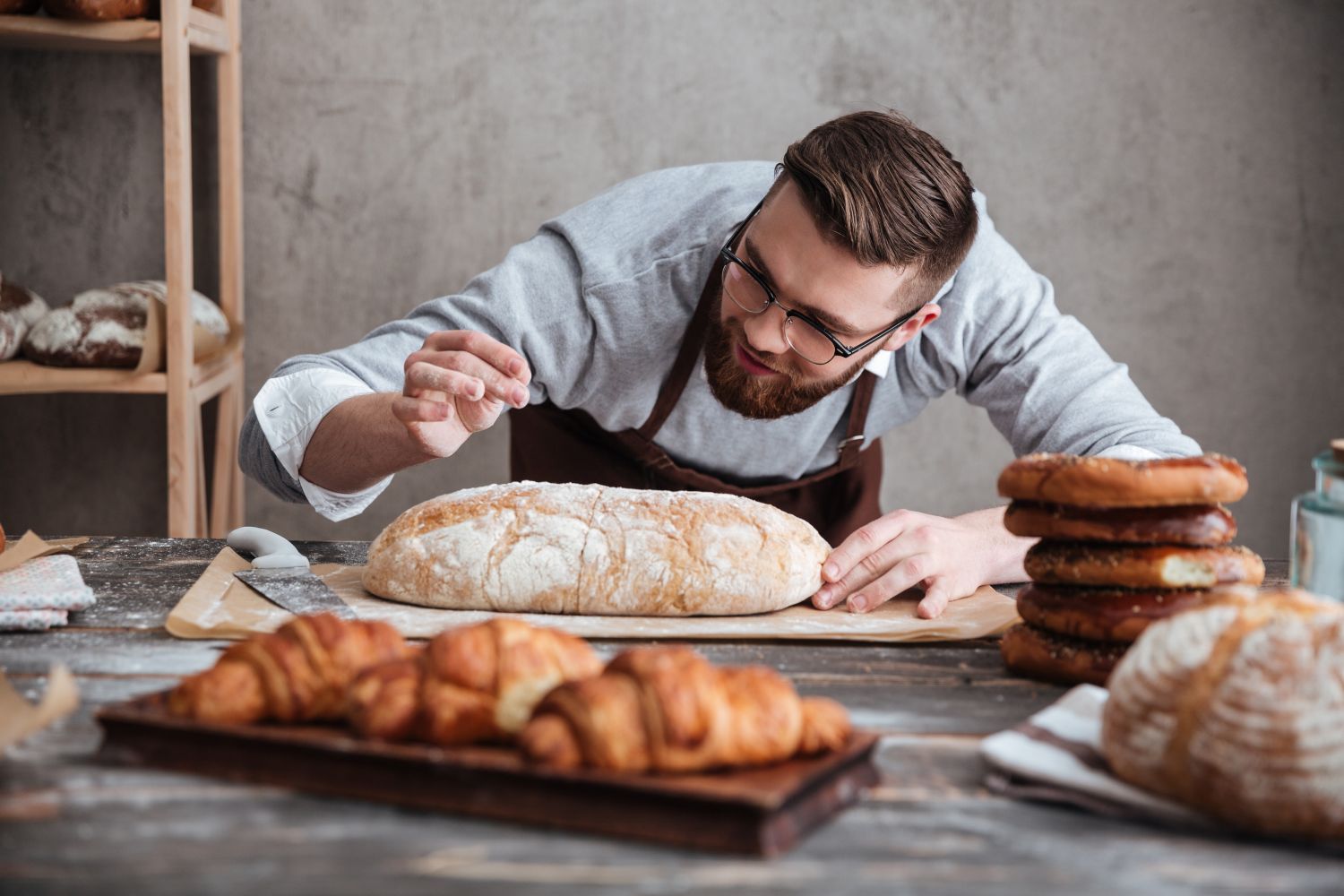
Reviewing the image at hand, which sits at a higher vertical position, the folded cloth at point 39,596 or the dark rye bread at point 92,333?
the dark rye bread at point 92,333

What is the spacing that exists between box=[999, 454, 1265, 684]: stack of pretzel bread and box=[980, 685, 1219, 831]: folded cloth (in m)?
0.16

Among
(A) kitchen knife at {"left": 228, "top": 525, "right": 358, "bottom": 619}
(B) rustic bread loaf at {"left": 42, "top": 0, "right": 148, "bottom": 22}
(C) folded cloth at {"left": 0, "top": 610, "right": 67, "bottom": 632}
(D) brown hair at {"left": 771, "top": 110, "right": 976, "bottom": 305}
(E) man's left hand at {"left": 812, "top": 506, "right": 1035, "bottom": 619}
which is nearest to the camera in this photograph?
(C) folded cloth at {"left": 0, "top": 610, "right": 67, "bottom": 632}

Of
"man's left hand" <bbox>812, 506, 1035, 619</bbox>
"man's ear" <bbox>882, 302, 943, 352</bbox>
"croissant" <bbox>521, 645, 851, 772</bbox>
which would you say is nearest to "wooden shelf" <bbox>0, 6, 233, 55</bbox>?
"man's ear" <bbox>882, 302, 943, 352</bbox>

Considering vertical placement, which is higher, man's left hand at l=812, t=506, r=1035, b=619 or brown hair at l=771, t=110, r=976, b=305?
brown hair at l=771, t=110, r=976, b=305

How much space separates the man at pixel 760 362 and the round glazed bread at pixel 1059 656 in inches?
9.1

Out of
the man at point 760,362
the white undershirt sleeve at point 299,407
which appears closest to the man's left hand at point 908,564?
the man at point 760,362

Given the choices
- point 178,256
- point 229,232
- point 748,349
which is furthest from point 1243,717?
point 229,232

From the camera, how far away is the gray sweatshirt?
1.97 m

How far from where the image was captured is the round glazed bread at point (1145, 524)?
109 centimetres

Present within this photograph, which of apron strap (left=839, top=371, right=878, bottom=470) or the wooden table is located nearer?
the wooden table

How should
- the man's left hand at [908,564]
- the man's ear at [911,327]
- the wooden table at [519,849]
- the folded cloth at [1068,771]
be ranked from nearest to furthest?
1. the wooden table at [519,849]
2. the folded cloth at [1068,771]
3. the man's left hand at [908,564]
4. the man's ear at [911,327]

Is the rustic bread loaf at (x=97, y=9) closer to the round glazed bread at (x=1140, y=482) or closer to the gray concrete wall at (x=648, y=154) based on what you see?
the gray concrete wall at (x=648, y=154)

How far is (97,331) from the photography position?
101 inches

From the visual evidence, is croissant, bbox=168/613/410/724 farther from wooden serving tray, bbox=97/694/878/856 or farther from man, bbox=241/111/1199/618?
man, bbox=241/111/1199/618
